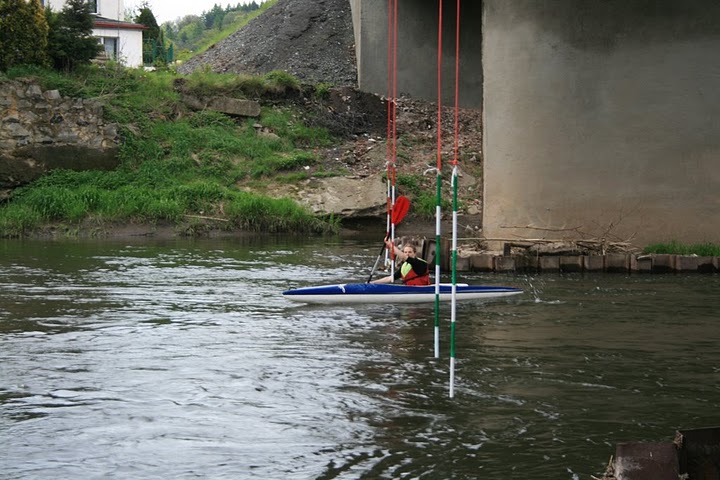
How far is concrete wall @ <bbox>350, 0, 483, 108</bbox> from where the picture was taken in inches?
1321

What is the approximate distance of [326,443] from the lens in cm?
773

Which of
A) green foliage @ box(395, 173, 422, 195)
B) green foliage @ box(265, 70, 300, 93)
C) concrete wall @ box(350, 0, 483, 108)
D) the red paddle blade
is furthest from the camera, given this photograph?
concrete wall @ box(350, 0, 483, 108)

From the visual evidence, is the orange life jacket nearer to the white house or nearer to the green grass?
the green grass

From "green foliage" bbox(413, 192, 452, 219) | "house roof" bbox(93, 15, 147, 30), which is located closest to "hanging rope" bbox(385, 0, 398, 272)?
"green foliage" bbox(413, 192, 452, 219)

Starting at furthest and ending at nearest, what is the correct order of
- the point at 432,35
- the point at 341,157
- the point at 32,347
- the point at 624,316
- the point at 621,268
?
the point at 432,35
the point at 341,157
the point at 621,268
the point at 624,316
the point at 32,347

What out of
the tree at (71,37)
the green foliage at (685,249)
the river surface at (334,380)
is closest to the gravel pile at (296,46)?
the tree at (71,37)

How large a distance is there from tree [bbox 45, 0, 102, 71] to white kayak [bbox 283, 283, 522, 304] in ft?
62.0

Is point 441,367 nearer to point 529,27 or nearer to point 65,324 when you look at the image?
point 65,324

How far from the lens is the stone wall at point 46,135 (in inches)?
1092

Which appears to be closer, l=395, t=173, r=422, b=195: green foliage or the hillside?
l=395, t=173, r=422, b=195: green foliage

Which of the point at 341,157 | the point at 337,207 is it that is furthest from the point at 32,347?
the point at 341,157

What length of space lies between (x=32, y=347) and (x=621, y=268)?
10.3m

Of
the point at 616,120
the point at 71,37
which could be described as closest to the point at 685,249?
the point at 616,120

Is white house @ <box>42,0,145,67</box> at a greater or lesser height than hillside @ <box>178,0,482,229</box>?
greater
